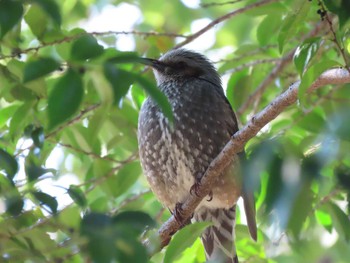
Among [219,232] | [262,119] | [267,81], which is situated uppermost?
[262,119]

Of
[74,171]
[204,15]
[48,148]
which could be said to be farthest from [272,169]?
[204,15]

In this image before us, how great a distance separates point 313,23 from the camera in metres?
5.28

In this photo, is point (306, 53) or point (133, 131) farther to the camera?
point (133, 131)

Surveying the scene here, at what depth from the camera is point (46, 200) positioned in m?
2.43

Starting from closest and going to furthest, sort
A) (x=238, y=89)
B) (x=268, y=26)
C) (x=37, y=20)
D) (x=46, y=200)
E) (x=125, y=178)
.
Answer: (x=46, y=200) → (x=37, y=20) → (x=268, y=26) → (x=125, y=178) → (x=238, y=89)

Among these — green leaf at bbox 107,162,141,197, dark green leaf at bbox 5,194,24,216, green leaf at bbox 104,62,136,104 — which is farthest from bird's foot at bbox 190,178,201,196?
green leaf at bbox 104,62,136,104

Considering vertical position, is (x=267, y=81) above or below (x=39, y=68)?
below

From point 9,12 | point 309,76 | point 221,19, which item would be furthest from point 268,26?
point 9,12

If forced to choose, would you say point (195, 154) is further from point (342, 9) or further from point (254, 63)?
point (342, 9)

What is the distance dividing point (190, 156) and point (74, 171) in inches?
88.4

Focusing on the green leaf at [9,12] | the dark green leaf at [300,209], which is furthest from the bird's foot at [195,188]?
the dark green leaf at [300,209]

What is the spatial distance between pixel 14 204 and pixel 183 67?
3025mm

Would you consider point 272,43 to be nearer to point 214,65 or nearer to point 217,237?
point 214,65

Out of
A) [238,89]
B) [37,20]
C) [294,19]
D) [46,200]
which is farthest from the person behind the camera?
[238,89]
